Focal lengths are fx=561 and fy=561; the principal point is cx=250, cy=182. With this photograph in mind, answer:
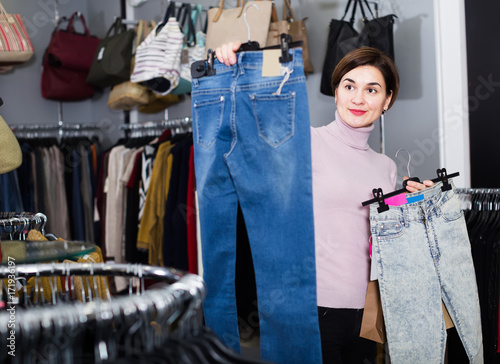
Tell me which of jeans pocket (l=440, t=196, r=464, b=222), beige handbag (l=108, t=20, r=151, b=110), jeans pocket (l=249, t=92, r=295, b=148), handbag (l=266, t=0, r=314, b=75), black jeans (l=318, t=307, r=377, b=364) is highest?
handbag (l=266, t=0, r=314, b=75)

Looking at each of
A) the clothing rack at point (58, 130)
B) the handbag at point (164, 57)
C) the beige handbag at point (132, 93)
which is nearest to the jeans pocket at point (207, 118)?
the handbag at point (164, 57)

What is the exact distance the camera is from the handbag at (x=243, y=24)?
9.86 feet

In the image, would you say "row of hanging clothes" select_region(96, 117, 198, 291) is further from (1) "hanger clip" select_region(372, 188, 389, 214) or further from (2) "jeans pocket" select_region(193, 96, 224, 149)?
(1) "hanger clip" select_region(372, 188, 389, 214)

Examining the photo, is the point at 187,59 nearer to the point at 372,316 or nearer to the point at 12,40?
the point at 12,40

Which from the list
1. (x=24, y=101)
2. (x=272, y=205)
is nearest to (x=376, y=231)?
(x=272, y=205)

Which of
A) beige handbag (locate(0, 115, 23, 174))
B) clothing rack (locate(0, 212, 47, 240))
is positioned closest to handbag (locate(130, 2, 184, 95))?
beige handbag (locate(0, 115, 23, 174))

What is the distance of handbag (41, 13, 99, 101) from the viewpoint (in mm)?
4238

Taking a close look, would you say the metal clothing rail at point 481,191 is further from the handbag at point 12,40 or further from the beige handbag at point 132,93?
the handbag at point 12,40

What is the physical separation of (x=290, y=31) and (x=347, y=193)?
5.11ft

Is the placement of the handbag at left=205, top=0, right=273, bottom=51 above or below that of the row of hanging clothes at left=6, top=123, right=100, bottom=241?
above

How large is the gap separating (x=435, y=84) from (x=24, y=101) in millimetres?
3316

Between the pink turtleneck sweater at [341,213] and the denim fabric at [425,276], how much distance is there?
0.08m

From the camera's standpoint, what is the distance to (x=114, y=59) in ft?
12.4

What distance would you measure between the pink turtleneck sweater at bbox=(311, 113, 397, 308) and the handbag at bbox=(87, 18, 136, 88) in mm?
2154
